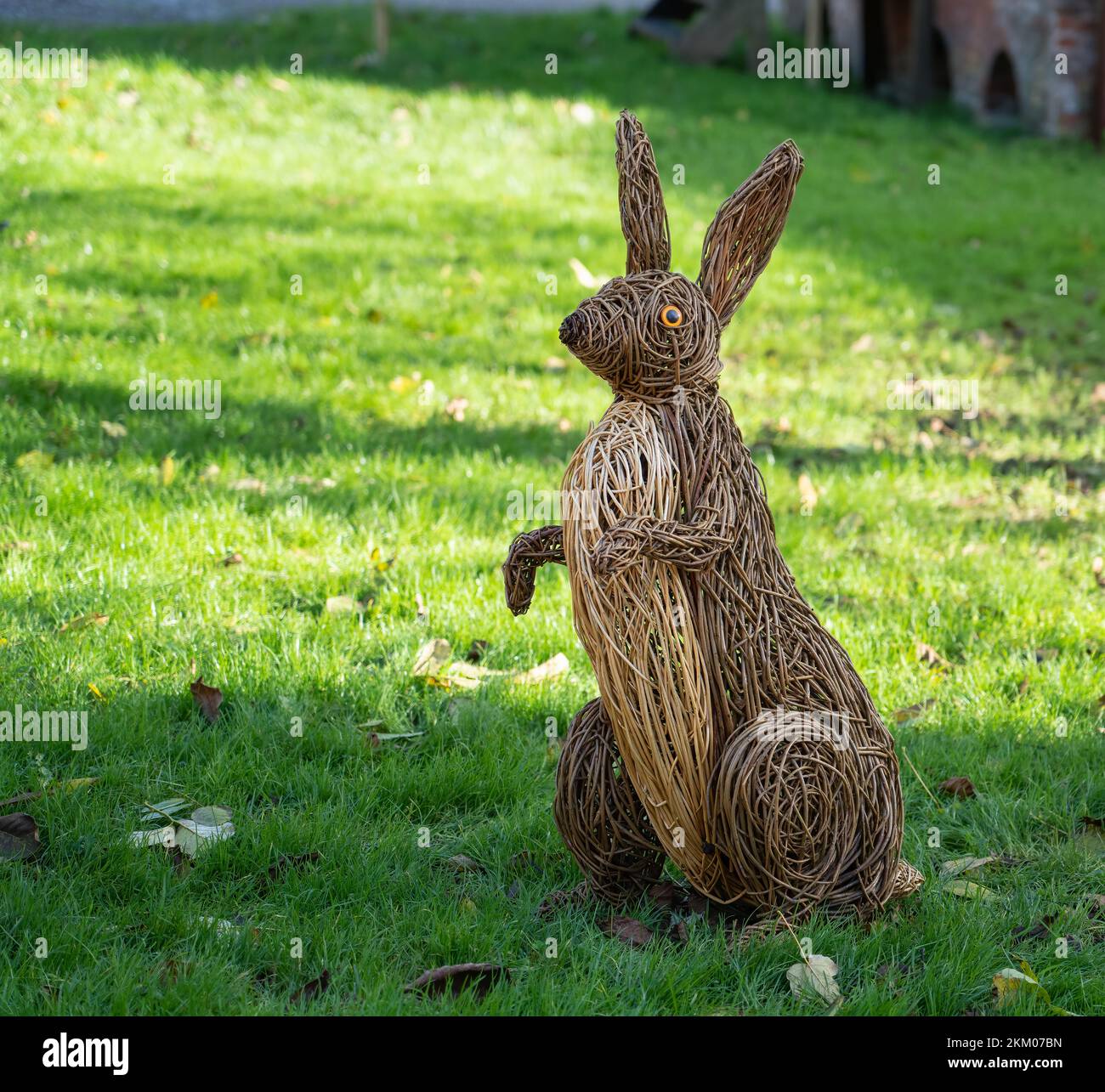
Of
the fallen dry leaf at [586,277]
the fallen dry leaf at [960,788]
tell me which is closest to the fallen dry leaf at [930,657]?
the fallen dry leaf at [960,788]

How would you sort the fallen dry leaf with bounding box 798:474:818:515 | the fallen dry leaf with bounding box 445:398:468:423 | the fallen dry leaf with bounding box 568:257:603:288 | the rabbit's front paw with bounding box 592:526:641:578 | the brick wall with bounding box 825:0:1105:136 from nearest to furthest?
the rabbit's front paw with bounding box 592:526:641:578 < the fallen dry leaf with bounding box 798:474:818:515 < the fallen dry leaf with bounding box 445:398:468:423 < the fallen dry leaf with bounding box 568:257:603:288 < the brick wall with bounding box 825:0:1105:136

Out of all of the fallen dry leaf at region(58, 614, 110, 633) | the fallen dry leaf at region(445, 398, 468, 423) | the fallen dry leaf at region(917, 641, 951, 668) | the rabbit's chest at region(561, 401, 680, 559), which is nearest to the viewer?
the rabbit's chest at region(561, 401, 680, 559)

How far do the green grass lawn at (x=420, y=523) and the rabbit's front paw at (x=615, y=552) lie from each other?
966 mm

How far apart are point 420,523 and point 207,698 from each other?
5.51 ft

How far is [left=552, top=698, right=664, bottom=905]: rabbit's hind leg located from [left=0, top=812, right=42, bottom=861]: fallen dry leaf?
54.5 inches

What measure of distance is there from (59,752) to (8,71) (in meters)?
9.05

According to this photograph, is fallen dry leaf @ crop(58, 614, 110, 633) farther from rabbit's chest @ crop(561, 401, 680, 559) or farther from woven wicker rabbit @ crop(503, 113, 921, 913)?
rabbit's chest @ crop(561, 401, 680, 559)

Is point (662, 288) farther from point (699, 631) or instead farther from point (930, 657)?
point (930, 657)

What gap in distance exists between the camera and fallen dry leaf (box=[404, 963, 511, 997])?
2871 mm

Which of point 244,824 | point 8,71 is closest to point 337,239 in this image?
point 8,71

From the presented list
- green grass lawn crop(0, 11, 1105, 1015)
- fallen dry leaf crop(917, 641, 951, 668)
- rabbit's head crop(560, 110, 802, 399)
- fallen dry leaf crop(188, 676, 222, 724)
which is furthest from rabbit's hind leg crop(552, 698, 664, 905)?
fallen dry leaf crop(917, 641, 951, 668)

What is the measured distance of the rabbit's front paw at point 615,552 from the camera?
270 centimetres

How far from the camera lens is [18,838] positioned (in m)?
3.35
